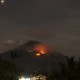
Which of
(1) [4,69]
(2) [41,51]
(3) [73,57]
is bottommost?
(2) [41,51]

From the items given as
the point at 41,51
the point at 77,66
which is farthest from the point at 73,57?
the point at 41,51

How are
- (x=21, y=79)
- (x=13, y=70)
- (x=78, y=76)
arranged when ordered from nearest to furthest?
1. (x=78, y=76)
2. (x=21, y=79)
3. (x=13, y=70)

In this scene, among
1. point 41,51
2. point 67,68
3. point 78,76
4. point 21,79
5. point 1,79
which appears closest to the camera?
point 41,51

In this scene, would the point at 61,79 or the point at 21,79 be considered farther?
the point at 21,79

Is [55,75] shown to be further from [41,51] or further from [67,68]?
[41,51]

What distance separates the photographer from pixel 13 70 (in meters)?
88.4

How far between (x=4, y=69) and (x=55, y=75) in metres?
22.1

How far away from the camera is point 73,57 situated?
65688mm

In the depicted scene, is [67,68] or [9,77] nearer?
[67,68]

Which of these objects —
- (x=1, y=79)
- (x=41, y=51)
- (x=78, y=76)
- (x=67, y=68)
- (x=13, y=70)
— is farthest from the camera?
(x=13, y=70)

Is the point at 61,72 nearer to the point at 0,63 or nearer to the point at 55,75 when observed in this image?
the point at 55,75

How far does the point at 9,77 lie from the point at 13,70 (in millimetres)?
7868

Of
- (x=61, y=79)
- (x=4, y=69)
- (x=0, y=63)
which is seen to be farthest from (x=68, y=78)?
(x=0, y=63)

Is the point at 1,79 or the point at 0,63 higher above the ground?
the point at 0,63
